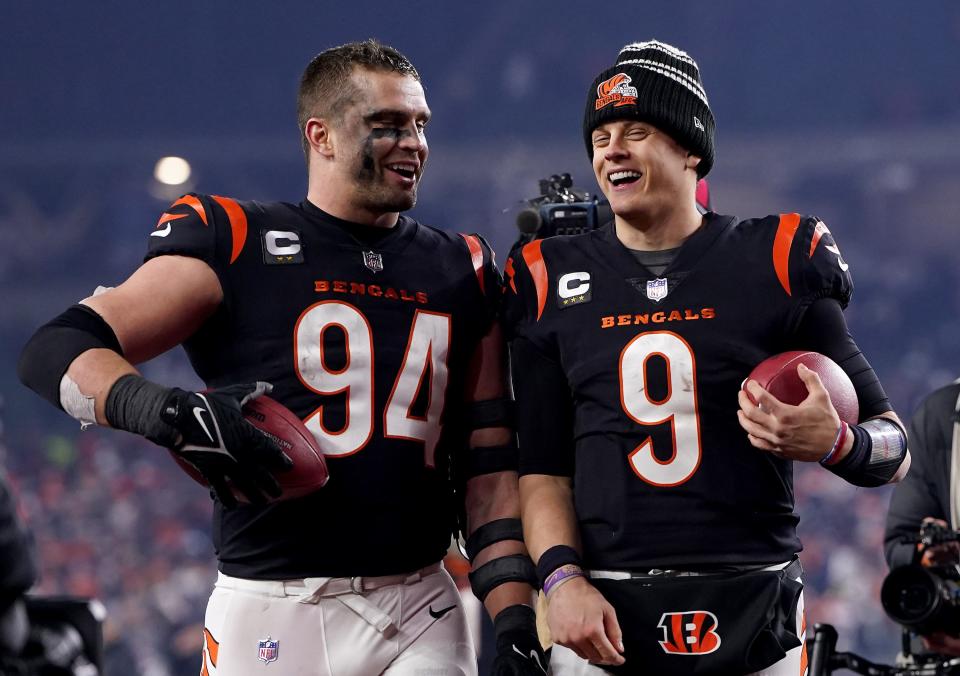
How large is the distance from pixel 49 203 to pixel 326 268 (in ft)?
34.6

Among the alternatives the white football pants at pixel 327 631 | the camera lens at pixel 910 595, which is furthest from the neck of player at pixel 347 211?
the camera lens at pixel 910 595

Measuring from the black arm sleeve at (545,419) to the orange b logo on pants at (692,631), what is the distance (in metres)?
0.32

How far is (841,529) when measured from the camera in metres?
8.99

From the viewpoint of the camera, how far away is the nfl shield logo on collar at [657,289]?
1.91 m

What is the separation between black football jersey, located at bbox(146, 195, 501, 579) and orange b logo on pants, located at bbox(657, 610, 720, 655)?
487mm

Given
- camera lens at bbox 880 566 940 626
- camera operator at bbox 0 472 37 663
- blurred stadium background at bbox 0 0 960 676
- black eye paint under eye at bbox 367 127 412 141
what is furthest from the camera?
blurred stadium background at bbox 0 0 960 676

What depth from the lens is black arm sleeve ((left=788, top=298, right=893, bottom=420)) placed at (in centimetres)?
190

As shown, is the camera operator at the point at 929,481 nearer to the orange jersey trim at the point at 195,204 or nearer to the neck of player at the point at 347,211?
the neck of player at the point at 347,211

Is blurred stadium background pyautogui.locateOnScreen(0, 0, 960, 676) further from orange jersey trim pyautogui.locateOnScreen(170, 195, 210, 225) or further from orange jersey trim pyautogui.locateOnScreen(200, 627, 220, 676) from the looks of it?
orange jersey trim pyautogui.locateOnScreen(170, 195, 210, 225)

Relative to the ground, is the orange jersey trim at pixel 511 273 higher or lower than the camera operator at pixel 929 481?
higher

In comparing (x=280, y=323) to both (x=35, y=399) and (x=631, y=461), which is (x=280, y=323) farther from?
(x=35, y=399)

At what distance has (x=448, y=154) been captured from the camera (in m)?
12.4


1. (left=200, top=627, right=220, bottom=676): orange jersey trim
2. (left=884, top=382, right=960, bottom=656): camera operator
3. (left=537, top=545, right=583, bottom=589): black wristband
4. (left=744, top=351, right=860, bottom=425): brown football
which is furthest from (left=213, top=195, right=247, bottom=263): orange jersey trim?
(left=884, top=382, right=960, bottom=656): camera operator

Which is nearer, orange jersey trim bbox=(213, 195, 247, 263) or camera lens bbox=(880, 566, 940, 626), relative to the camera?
orange jersey trim bbox=(213, 195, 247, 263)
